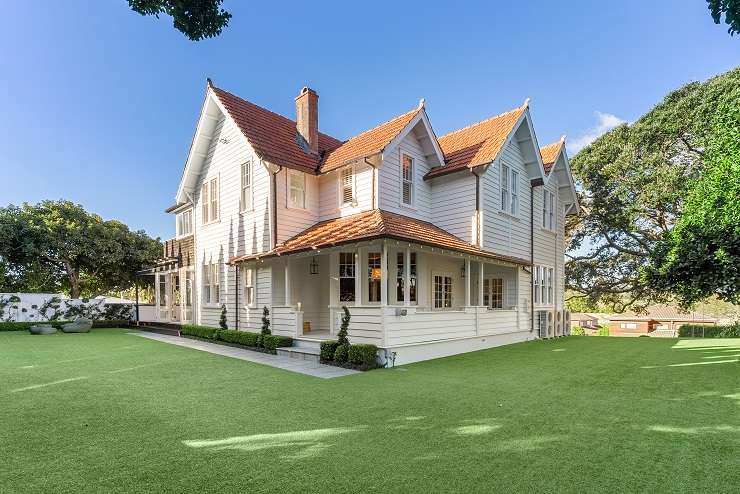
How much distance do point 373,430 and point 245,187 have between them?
1231cm

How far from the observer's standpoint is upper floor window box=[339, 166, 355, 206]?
14.1 m

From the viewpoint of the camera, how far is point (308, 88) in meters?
16.1

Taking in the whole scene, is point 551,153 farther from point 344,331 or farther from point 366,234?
point 344,331

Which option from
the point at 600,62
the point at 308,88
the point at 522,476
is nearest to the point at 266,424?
the point at 522,476

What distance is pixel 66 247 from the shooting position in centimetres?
2475

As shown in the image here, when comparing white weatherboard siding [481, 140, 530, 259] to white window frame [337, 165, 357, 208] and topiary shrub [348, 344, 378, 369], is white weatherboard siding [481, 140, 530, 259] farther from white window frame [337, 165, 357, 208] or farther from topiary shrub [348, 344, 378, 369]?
topiary shrub [348, 344, 378, 369]

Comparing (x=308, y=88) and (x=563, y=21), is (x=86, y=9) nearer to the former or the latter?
(x=308, y=88)

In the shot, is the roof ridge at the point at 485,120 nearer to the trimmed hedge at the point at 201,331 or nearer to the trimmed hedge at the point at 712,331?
the trimmed hedge at the point at 201,331

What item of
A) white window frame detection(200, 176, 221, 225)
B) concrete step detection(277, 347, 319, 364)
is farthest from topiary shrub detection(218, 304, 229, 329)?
concrete step detection(277, 347, 319, 364)

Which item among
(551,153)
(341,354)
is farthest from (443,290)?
(551,153)

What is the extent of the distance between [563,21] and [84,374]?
15725mm

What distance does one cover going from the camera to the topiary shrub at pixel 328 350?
10.4 m

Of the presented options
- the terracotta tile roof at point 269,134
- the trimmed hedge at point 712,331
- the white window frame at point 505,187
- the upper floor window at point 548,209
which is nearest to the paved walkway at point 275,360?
the terracotta tile roof at point 269,134

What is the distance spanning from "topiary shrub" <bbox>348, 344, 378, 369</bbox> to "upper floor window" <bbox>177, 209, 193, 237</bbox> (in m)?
13.7
